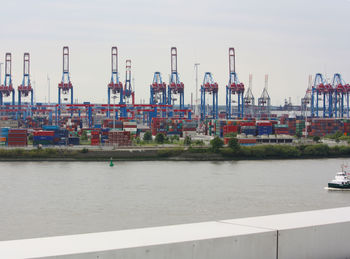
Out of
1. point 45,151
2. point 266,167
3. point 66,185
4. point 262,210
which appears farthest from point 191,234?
point 45,151

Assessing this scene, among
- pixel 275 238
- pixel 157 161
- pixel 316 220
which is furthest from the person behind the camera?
pixel 157 161

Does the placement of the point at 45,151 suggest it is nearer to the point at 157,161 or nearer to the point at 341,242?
the point at 157,161

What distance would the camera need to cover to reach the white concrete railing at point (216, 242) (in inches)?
92.1

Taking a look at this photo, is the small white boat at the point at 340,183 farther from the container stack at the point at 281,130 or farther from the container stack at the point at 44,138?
the container stack at the point at 281,130

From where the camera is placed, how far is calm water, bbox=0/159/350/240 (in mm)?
6055

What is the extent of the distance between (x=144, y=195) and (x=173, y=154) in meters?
7.30

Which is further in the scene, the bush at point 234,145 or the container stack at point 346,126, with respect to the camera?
the container stack at point 346,126

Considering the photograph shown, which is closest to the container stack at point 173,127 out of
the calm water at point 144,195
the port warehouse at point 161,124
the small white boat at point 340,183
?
the port warehouse at point 161,124

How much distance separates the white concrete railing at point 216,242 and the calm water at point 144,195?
112 inches

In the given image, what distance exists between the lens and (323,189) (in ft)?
29.7

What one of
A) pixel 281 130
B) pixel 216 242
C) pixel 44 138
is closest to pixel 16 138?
pixel 44 138

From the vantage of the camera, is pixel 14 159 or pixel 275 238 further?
pixel 14 159

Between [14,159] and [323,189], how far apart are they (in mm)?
8375

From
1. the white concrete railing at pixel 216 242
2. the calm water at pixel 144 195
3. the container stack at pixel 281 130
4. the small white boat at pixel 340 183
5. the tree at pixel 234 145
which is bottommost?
the calm water at pixel 144 195
